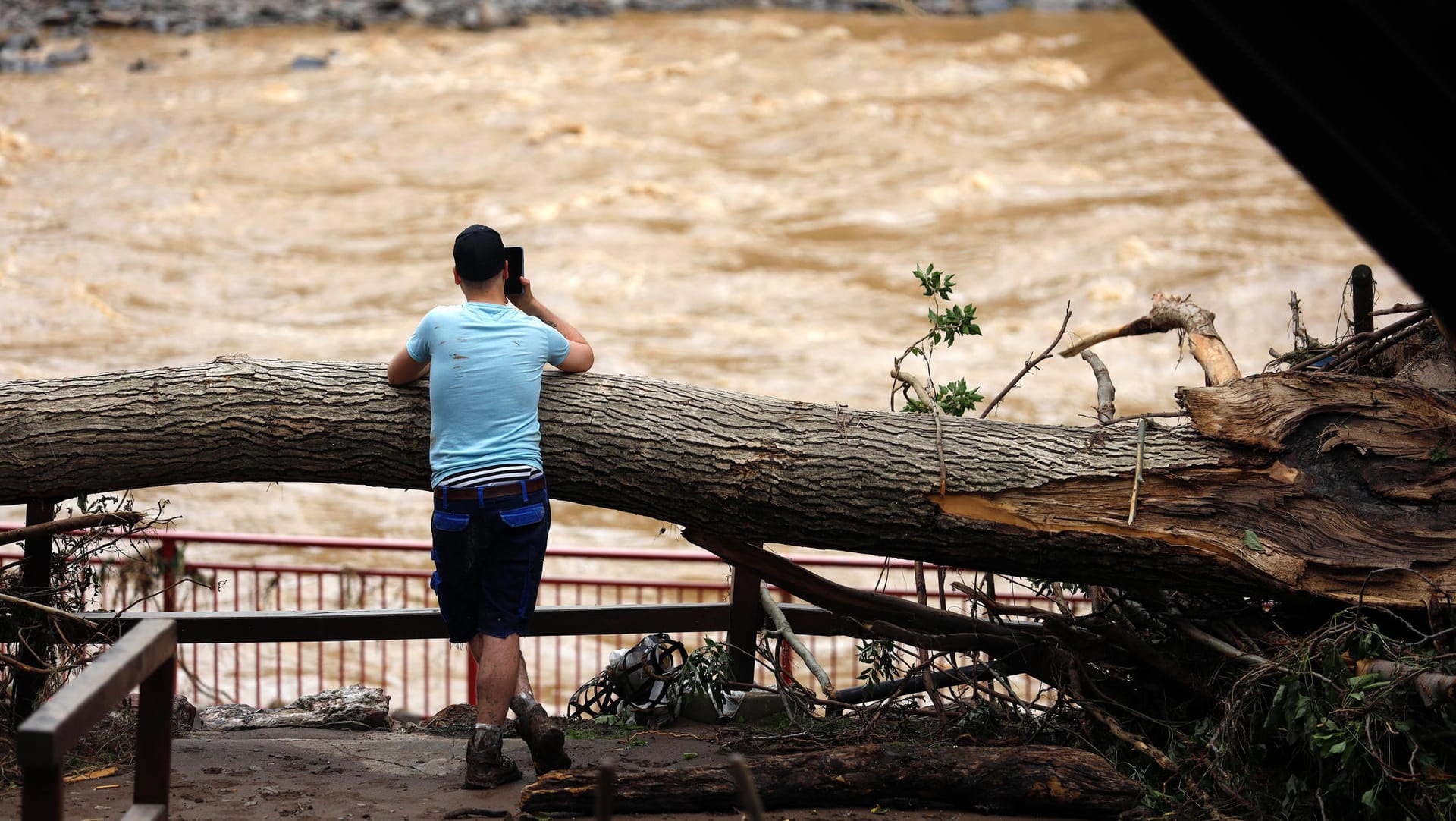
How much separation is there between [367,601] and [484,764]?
6.37 metres

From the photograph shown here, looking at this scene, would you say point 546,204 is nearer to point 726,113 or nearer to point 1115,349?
point 726,113

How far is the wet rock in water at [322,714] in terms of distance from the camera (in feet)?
19.9

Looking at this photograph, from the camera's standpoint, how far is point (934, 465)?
15.1 feet

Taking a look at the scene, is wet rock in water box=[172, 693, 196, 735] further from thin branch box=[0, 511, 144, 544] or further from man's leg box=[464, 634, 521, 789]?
man's leg box=[464, 634, 521, 789]

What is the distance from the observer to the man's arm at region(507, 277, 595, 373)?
187 inches

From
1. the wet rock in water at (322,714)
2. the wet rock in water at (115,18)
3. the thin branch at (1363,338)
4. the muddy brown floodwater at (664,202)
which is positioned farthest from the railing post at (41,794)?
the wet rock in water at (115,18)

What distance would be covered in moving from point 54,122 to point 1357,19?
1068 inches

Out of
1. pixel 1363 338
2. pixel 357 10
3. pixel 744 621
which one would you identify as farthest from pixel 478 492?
pixel 357 10

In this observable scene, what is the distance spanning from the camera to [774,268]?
20.7 meters

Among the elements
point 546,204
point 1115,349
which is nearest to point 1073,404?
point 1115,349

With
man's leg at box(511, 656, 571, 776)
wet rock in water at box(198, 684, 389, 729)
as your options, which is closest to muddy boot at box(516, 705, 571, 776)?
man's leg at box(511, 656, 571, 776)

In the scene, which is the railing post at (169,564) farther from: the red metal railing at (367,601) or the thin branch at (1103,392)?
the thin branch at (1103,392)

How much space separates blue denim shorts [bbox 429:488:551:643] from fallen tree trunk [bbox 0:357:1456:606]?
27cm

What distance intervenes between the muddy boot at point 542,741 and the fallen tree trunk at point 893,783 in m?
0.13
